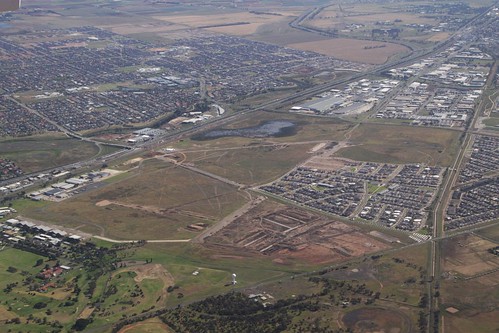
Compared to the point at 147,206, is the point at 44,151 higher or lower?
higher

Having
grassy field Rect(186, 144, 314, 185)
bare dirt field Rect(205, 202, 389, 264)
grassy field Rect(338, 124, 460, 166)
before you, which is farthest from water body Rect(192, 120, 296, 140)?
bare dirt field Rect(205, 202, 389, 264)

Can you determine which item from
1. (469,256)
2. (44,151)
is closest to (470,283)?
(469,256)

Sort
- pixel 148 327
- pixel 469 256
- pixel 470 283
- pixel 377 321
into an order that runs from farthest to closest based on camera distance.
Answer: pixel 469 256 → pixel 470 283 → pixel 377 321 → pixel 148 327

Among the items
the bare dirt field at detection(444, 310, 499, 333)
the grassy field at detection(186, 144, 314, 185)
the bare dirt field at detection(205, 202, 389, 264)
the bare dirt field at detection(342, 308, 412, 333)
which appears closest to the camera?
the bare dirt field at detection(444, 310, 499, 333)

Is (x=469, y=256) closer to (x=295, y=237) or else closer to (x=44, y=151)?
(x=295, y=237)

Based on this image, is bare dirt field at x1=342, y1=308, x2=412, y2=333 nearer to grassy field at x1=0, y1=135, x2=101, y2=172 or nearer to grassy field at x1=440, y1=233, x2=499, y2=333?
grassy field at x1=440, y1=233, x2=499, y2=333

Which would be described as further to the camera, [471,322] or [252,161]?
[252,161]

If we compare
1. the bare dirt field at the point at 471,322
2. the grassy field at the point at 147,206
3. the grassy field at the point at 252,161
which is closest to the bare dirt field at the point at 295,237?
the grassy field at the point at 147,206
